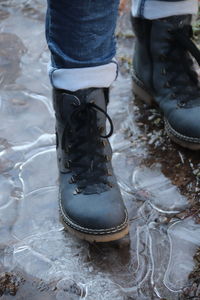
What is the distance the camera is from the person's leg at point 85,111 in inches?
53.3

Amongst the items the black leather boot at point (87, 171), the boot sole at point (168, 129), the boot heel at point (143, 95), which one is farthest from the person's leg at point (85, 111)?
the boot heel at point (143, 95)

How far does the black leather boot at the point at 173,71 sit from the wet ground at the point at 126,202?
→ 10 cm

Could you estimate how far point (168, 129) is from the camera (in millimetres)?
1843

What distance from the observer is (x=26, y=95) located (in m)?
2.10

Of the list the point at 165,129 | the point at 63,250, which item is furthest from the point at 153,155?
the point at 63,250

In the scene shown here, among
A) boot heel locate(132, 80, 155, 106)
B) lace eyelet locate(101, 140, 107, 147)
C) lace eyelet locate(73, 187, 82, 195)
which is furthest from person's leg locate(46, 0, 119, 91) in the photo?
boot heel locate(132, 80, 155, 106)

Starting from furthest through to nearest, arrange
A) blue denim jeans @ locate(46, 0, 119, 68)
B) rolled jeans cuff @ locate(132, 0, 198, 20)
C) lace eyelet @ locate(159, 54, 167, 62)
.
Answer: lace eyelet @ locate(159, 54, 167, 62), rolled jeans cuff @ locate(132, 0, 198, 20), blue denim jeans @ locate(46, 0, 119, 68)

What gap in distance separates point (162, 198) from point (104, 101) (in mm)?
367

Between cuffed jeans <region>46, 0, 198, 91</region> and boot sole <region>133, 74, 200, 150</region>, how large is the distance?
400 mm

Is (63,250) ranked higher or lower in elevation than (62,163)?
lower

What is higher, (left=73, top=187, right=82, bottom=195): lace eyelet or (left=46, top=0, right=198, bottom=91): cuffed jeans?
(left=46, top=0, right=198, bottom=91): cuffed jeans

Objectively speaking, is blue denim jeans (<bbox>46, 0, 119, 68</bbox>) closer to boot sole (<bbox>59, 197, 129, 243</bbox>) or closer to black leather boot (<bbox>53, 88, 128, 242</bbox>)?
black leather boot (<bbox>53, 88, 128, 242</bbox>)

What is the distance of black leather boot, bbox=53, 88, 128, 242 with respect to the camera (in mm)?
1456

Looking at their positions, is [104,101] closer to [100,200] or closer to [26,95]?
[100,200]
